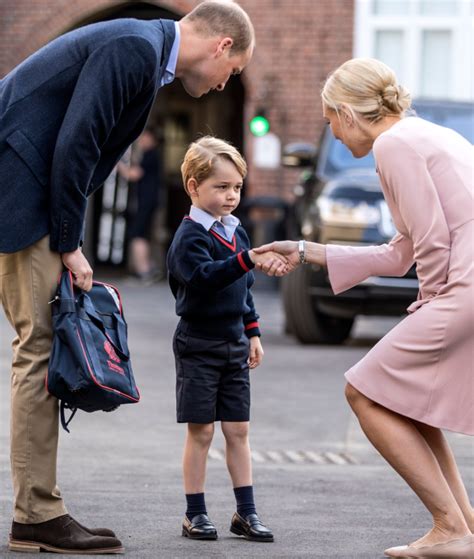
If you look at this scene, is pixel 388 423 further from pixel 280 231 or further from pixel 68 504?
pixel 280 231

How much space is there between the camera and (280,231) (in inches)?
721

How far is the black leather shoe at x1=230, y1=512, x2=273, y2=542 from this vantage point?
5.13 metres

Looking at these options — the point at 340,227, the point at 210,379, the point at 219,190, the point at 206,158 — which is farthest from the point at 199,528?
the point at 340,227

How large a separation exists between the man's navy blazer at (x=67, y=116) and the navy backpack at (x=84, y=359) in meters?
0.20

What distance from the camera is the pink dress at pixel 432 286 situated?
464cm

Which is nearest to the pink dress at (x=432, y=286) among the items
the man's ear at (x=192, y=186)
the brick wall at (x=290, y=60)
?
the man's ear at (x=192, y=186)

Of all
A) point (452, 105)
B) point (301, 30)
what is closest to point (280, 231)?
point (301, 30)

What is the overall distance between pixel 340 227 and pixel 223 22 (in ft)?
20.4

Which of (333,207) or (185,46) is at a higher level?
(185,46)

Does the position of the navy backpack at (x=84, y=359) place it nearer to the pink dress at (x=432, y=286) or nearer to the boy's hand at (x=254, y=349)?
the boy's hand at (x=254, y=349)

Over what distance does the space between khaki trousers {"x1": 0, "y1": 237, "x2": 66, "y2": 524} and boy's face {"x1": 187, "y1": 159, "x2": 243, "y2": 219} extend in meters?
0.64

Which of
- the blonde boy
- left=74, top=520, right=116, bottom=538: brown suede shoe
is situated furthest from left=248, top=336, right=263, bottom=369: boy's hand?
left=74, top=520, right=116, bottom=538: brown suede shoe

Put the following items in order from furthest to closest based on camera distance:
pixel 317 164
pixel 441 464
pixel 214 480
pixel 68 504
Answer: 1. pixel 317 164
2. pixel 214 480
3. pixel 68 504
4. pixel 441 464

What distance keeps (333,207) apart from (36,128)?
655 cm
